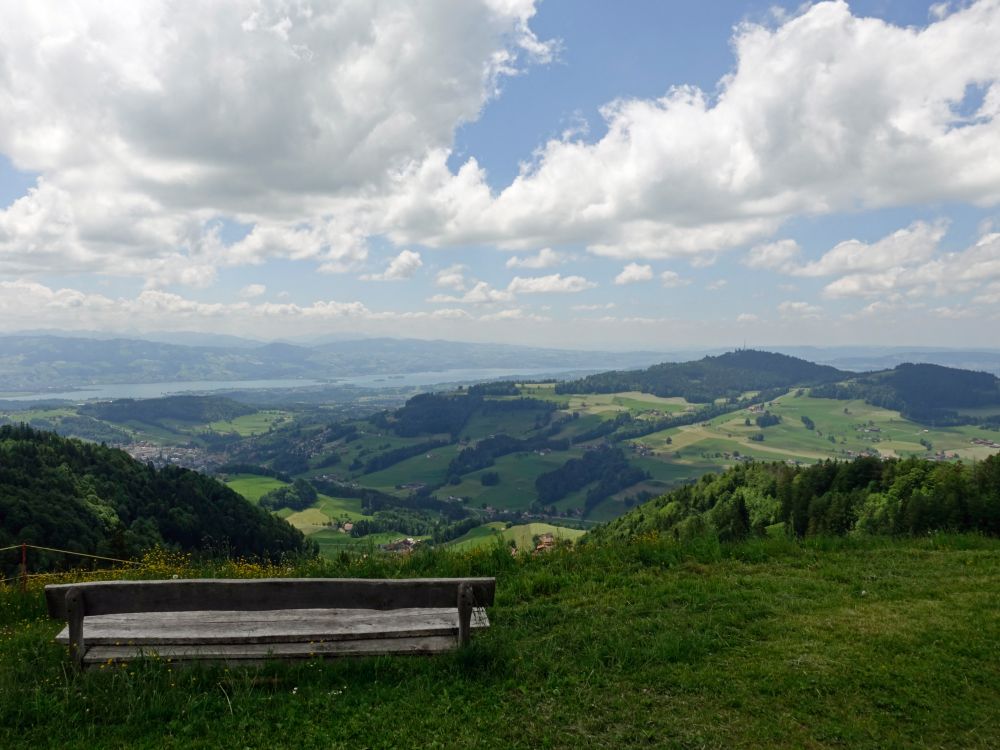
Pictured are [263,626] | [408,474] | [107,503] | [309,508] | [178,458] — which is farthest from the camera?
[178,458]

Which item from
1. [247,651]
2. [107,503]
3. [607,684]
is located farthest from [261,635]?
[107,503]

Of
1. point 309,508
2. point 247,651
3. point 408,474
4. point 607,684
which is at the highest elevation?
point 247,651

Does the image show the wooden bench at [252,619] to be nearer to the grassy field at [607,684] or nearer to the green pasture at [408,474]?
the grassy field at [607,684]

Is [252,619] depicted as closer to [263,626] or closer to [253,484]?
[263,626]

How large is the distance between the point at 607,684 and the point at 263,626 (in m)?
3.67

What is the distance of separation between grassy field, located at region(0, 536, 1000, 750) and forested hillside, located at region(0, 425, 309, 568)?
51.0 meters

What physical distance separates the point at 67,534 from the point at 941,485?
62.2 m

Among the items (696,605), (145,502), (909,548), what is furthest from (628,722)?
(145,502)

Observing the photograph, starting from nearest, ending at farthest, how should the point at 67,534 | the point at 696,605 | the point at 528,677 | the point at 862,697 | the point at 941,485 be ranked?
1. the point at 862,697
2. the point at 528,677
3. the point at 696,605
4. the point at 941,485
5. the point at 67,534

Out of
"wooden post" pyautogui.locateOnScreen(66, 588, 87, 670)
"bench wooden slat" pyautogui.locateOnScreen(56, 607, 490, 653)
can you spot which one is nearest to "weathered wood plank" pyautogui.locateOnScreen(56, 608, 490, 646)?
"bench wooden slat" pyautogui.locateOnScreen(56, 607, 490, 653)

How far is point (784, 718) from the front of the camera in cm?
507

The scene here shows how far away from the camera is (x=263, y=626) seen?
5.85m

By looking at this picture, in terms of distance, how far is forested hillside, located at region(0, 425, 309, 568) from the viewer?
4994 centimetres

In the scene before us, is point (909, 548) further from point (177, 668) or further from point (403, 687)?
point (177, 668)
